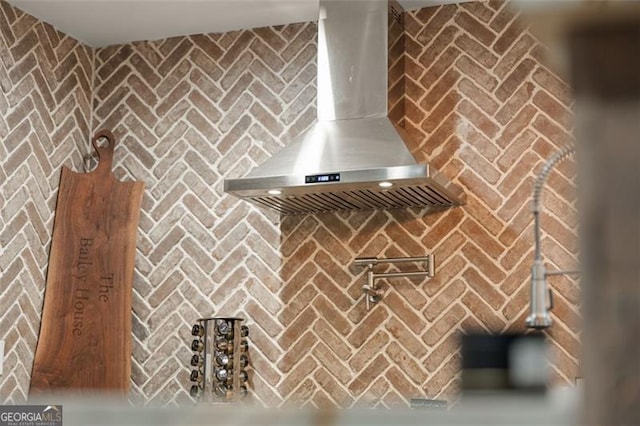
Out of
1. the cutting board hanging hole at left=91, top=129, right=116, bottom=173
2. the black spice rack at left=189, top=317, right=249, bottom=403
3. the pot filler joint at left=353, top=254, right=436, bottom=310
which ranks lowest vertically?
the black spice rack at left=189, top=317, right=249, bottom=403

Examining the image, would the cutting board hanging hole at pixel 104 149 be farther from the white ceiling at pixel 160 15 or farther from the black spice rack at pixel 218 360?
the black spice rack at pixel 218 360

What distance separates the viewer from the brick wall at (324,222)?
354cm

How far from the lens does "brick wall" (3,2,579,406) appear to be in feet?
11.6

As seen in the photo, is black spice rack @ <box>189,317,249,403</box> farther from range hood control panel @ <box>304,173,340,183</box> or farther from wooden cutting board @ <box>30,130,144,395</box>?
range hood control panel @ <box>304,173,340,183</box>

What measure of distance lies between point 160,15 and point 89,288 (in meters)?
1.34

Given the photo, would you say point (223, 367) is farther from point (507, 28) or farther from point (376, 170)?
point (507, 28)

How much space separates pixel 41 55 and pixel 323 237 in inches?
63.5

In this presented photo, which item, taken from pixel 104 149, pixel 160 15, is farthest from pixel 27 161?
pixel 160 15

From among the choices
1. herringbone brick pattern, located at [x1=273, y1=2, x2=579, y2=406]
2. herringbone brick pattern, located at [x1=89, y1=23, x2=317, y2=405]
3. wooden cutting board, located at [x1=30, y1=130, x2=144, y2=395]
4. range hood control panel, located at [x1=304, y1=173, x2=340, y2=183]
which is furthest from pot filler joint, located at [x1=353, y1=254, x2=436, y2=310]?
wooden cutting board, located at [x1=30, y1=130, x2=144, y2=395]

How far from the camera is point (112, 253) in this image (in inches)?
158

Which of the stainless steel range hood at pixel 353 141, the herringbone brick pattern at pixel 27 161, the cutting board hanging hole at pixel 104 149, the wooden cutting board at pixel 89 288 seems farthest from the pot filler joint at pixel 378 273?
the herringbone brick pattern at pixel 27 161

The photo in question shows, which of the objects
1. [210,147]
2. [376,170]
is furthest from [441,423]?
[210,147]

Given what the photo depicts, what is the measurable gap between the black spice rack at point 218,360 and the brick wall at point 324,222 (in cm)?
16

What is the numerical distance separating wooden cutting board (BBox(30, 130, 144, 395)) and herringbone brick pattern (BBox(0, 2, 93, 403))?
6 centimetres
